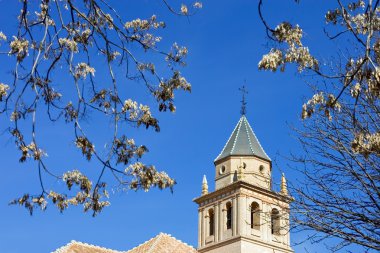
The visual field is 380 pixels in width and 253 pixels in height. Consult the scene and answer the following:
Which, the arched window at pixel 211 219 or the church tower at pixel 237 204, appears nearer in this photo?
the church tower at pixel 237 204

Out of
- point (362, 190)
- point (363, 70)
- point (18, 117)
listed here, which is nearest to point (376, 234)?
point (362, 190)

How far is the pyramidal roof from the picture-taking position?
41875 millimetres

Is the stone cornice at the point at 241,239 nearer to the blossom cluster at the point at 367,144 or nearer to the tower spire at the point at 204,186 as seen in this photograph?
the tower spire at the point at 204,186

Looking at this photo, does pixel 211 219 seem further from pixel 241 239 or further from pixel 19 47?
pixel 19 47

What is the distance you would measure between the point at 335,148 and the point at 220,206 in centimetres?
2817

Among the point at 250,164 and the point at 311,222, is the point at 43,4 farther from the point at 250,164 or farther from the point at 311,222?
the point at 250,164

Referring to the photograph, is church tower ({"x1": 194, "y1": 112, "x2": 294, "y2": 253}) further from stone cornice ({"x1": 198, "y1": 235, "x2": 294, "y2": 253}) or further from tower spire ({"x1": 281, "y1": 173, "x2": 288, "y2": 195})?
tower spire ({"x1": 281, "y1": 173, "x2": 288, "y2": 195})

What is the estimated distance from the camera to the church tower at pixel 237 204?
39281mm

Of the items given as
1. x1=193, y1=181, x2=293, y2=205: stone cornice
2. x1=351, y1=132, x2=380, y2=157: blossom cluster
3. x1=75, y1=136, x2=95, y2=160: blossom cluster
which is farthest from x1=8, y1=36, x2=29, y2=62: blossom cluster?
x1=193, y1=181, x2=293, y2=205: stone cornice

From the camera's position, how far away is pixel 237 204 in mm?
39781

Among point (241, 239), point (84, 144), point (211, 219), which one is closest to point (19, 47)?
point (84, 144)

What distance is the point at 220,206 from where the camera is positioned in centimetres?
4112

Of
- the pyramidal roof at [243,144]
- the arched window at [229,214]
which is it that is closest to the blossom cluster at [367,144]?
the arched window at [229,214]

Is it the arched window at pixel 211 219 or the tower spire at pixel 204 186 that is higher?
the tower spire at pixel 204 186
